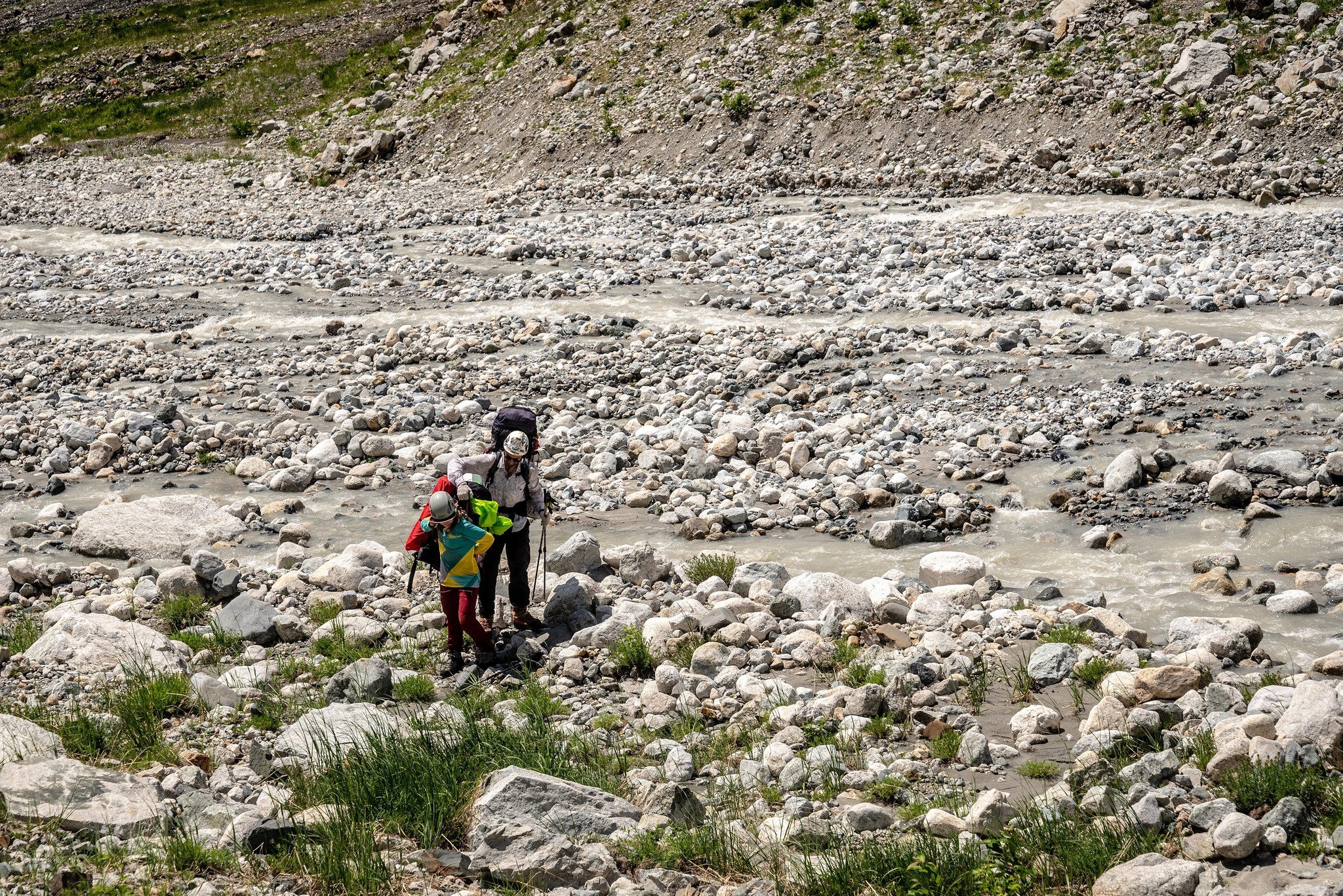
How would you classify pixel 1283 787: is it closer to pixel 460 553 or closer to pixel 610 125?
pixel 460 553

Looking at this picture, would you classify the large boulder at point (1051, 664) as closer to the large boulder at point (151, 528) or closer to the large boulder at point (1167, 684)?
the large boulder at point (1167, 684)

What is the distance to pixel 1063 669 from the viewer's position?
7301mm

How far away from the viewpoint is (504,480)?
9164 millimetres

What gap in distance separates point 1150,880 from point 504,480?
585cm

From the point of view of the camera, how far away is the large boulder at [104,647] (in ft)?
27.2

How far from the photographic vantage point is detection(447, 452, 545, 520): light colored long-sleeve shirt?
8.94m

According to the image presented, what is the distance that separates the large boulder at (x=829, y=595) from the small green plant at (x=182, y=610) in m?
5.23

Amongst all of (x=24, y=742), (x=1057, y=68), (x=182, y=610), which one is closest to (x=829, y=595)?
(x=182, y=610)

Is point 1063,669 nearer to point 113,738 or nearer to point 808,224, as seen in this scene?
point 113,738

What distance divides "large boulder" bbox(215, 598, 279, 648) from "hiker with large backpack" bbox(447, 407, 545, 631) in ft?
5.93

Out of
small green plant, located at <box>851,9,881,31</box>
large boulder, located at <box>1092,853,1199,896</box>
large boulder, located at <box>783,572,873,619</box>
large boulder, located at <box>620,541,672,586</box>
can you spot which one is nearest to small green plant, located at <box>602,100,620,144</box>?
small green plant, located at <box>851,9,881,31</box>

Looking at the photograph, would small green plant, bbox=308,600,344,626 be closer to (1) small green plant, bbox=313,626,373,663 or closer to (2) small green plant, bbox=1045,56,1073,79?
(1) small green plant, bbox=313,626,373,663

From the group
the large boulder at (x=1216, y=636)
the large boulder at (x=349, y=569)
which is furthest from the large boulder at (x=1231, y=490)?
the large boulder at (x=349, y=569)

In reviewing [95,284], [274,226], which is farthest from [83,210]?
[95,284]
